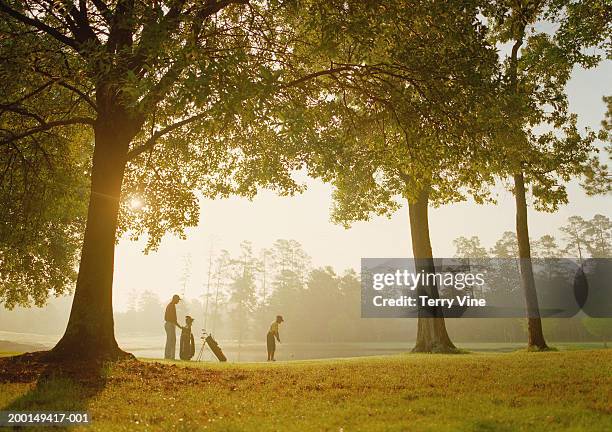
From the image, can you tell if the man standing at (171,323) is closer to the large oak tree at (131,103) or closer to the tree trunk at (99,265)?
the large oak tree at (131,103)

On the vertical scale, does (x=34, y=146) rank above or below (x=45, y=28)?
below

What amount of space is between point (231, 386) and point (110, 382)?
7.66ft

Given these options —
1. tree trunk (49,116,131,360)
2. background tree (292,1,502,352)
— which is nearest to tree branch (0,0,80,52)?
tree trunk (49,116,131,360)

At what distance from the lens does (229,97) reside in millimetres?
8734

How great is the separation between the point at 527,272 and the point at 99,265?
18.1 metres

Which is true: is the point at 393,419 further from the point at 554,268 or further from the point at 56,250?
the point at 554,268

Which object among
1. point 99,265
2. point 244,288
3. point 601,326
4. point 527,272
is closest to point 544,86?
point 527,272

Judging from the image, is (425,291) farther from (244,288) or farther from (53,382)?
(244,288)

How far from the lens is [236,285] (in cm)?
10281

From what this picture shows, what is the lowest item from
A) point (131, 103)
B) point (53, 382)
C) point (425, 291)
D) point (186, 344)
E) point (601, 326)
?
point (601, 326)

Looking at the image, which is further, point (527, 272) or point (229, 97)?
point (527, 272)

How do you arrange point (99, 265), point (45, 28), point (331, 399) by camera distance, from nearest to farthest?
point (331, 399), point (45, 28), point (99, 265)

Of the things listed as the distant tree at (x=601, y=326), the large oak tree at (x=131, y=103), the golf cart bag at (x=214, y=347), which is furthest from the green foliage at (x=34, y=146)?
the distant tree at (x=601, y=326)

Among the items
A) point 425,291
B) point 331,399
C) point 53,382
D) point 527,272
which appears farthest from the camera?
point 425,291
